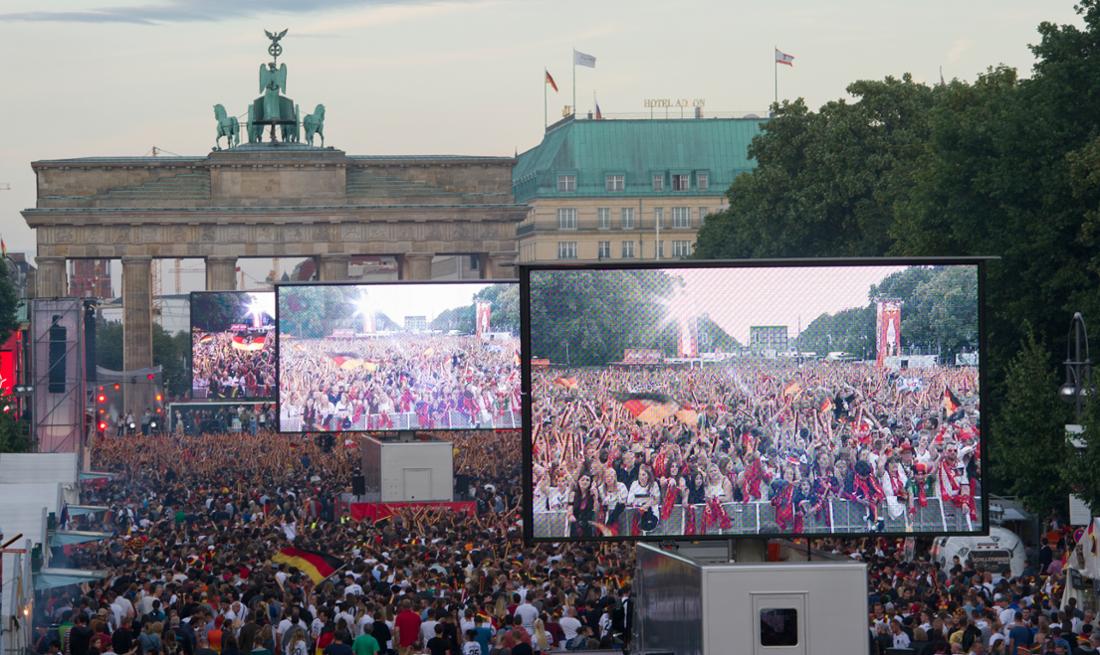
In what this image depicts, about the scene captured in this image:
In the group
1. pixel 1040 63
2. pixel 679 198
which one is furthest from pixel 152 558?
pixel 679 198

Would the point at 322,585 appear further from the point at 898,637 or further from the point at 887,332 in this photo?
the point at 887,332

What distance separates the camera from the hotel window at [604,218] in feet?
513

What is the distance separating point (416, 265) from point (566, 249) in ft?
→ 103

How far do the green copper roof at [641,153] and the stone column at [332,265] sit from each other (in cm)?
3175

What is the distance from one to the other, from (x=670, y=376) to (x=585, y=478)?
144 centimetres

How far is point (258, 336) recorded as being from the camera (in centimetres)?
8588

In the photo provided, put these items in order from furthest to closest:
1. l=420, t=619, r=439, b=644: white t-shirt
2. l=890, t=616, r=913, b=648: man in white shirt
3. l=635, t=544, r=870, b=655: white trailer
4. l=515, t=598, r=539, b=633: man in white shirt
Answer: l=515, t=598, r=539, b=633: man in white shirt < l=420, t=619, r=439, b=644: white t-shirt < l=890, t=616, r=913, b=648: man in white shirt < l=635, t=544, r=870, b=655: white trailer

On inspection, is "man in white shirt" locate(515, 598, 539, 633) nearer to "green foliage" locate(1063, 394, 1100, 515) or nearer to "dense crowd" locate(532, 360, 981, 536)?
"dense crowd" locate(532, 360, 981, 536)

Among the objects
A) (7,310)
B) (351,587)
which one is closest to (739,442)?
(351,587)

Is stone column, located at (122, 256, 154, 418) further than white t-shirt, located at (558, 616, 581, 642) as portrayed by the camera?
Yes

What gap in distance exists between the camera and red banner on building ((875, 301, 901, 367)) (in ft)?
75.7

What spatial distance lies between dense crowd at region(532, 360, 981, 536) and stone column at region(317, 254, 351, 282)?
339 feet

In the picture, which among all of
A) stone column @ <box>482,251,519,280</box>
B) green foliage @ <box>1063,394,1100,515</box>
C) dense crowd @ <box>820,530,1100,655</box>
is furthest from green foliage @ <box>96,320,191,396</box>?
dense crowd @ <box>820,530,1100,655</box>

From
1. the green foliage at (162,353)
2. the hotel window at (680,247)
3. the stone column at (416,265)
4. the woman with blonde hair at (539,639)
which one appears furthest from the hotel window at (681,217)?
A: the woman with blonde hair at (539,639)
